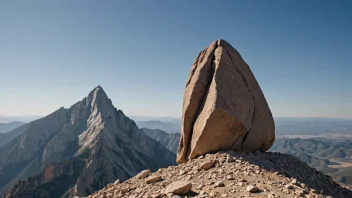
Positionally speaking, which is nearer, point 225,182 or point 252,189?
point 252,189

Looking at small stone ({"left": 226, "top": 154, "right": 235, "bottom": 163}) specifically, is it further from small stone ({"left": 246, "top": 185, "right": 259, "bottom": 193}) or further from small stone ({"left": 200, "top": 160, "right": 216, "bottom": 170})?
small stone ({"left": 246, "top": 185, "right": 259, "bottom": 193})

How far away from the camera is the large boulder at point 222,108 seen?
2405 cm

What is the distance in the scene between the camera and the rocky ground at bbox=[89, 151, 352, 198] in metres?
14.8

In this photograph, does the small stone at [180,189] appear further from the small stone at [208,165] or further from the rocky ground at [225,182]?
the small stone at [208,165]

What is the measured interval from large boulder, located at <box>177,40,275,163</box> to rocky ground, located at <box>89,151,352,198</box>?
2214 millimetres

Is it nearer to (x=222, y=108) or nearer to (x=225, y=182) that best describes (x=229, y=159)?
(x=225, y=182)

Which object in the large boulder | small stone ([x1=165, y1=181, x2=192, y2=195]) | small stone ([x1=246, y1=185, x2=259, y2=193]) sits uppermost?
the large boulder

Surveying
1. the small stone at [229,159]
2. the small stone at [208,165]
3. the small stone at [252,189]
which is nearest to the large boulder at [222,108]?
the small stone at [229,159]

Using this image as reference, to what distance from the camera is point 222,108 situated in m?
23.7

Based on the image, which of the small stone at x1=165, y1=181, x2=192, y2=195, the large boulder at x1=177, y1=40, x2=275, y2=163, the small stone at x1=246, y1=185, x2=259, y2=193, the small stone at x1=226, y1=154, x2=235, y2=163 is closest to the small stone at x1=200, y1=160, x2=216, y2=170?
the small stone at x1=226, y1=154, x2=235, y2=163

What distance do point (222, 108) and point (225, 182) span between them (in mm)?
8764

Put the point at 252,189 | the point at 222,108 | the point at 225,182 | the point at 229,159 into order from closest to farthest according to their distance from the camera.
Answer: the point at 252,189 → the point at 225,182 → the point at 229,159 → the point at 222,108

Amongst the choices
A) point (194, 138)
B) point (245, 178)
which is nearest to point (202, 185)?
point (245, 178)

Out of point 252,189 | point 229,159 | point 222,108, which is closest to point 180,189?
point 252,189
